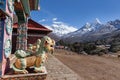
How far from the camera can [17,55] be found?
4.59 metres

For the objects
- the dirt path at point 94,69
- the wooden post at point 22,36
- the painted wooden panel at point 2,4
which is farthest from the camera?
the dirt path at point 94,69

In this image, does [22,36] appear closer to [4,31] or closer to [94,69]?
[4,31]

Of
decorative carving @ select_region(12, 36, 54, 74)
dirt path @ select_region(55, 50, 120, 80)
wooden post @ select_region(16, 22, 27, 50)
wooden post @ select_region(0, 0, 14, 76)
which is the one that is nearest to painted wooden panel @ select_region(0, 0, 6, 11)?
wooden post @ select_region(0, 0, 14, 76)

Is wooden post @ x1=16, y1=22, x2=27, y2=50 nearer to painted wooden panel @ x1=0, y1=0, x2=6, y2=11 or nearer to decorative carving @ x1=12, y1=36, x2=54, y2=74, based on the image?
decorative carving @ x1=12, y1=36, x2=54, y2=74

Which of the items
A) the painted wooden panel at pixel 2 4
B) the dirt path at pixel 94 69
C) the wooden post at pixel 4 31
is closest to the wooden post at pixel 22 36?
the dirt path at pixel 94 69

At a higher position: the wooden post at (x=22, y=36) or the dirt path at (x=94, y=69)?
the wooden post at (x=22, y=36)

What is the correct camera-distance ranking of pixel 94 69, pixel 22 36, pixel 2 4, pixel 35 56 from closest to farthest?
pixel 2 4 < pixel 35 56 < pixel 22 36 < pixel 94 69

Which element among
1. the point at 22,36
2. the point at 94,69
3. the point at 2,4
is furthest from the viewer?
the point at 94,69

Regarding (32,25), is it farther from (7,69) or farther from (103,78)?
(7,69)

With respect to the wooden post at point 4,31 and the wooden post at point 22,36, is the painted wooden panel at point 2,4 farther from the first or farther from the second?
the wooden post at point 22,36

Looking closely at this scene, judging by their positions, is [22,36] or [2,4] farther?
[22,36]

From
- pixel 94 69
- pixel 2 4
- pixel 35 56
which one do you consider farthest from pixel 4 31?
pixel 94 69

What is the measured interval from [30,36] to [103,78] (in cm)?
729

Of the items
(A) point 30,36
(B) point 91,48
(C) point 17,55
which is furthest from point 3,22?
(B) point 91,48
